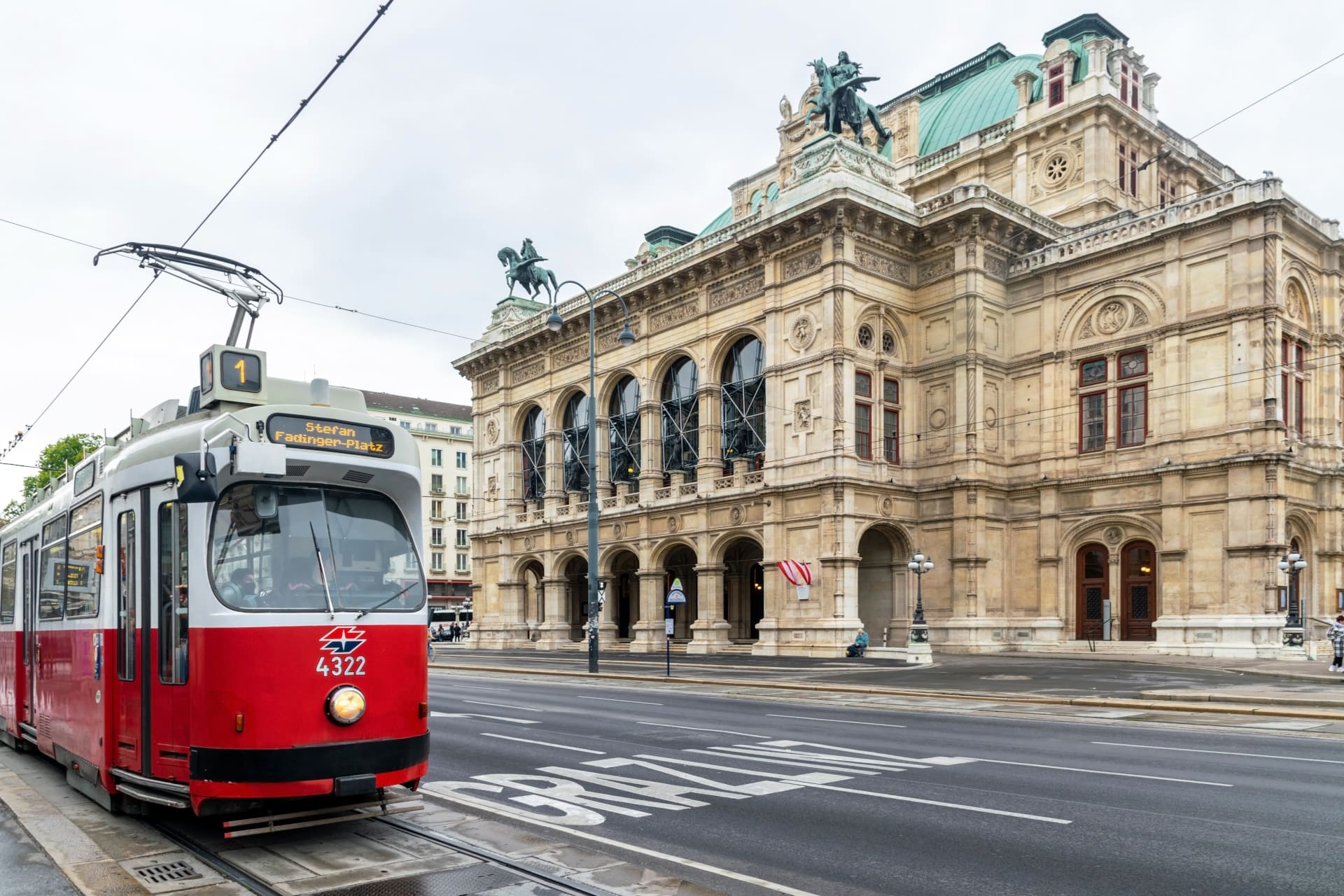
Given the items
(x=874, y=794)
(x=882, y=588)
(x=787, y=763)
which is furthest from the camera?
(x=882, y=588)

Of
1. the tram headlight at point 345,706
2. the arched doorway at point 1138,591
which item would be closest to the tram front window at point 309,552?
the tram headlight at point 345,706

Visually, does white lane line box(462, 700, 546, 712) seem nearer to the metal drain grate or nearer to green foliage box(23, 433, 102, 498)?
the metal drain grate

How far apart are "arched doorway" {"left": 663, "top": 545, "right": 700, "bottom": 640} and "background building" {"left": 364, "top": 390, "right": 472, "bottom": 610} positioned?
151 feet

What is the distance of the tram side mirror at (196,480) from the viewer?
744cm

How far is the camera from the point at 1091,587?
3862 centimetres

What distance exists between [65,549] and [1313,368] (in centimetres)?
3979

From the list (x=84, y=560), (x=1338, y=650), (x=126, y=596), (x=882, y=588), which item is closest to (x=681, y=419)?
(x=882, y=588)

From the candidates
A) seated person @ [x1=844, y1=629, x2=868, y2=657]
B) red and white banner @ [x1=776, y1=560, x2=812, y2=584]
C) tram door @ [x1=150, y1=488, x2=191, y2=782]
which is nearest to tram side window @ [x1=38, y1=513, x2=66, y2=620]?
tram door @ [x1=150, y1=488, x2=191, y2=782]

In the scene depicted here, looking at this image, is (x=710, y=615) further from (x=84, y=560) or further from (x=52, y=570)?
(x=84, y=560)

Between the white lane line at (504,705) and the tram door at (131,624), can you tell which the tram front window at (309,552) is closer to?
the tram door at (131,624)

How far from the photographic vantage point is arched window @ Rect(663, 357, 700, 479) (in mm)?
45656

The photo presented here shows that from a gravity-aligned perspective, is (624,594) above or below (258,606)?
below

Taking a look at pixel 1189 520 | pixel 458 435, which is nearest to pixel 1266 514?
pixel 1189 520

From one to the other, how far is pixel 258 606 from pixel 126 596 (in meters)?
Answer: 1.85
